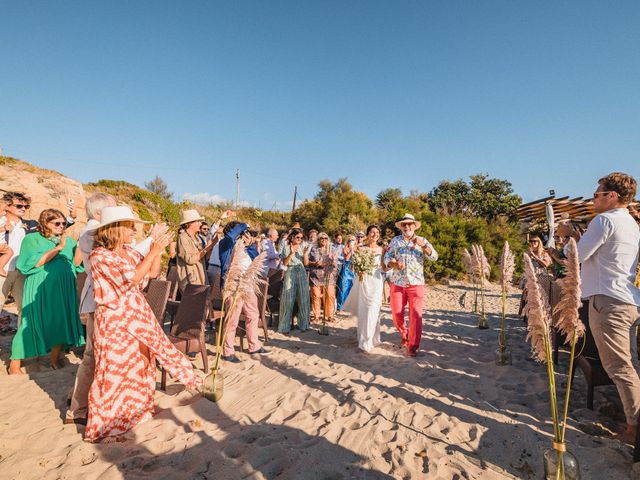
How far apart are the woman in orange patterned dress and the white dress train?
3.14 metres

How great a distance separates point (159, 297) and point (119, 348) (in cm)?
155

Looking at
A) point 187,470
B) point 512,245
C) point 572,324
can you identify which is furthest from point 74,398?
point 512,245

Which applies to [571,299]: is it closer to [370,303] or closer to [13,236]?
A: [370,303]

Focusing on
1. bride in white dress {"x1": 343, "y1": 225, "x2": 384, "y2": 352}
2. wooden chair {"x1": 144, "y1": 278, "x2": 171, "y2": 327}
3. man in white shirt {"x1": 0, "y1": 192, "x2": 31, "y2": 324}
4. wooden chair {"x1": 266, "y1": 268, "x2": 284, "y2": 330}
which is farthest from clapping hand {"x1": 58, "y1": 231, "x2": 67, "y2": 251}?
bride in white dress {"x1": 343, "y1": 225, "x2": 384, "y2": 352}

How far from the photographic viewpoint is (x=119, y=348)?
280cm

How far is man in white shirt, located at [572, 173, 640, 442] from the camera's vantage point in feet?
8.66

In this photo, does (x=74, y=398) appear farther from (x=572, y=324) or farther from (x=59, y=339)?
(x=572, y=324)

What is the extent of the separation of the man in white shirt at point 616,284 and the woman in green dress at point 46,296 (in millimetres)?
5820

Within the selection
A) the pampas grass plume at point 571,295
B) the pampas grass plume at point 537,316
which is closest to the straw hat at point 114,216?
the pampas grass plume at point 537,316

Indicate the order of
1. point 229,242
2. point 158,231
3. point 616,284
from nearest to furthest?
1. point 616,284
2. point 158,231
3. point 229,242

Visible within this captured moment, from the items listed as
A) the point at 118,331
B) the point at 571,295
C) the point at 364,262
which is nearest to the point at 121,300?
the point at 118,331

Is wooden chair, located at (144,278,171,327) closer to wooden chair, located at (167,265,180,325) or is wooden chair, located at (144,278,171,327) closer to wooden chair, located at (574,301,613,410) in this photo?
wooden chair, located at (167,265,180,325)

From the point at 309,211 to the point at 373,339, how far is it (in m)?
21.3

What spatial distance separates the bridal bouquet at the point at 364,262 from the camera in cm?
538
